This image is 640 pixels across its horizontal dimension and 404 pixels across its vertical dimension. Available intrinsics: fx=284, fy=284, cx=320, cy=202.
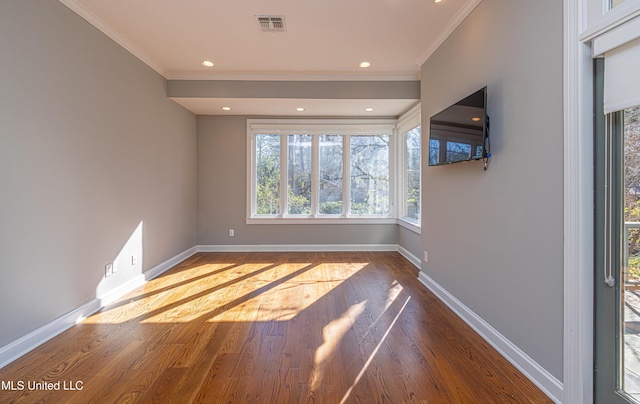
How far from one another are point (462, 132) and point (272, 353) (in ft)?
7.44

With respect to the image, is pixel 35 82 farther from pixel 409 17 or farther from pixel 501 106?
pixel 501 106

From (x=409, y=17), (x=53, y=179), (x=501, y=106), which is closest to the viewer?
(x=501, y=106)

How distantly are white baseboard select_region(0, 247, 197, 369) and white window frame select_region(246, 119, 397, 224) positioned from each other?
2.08 meters

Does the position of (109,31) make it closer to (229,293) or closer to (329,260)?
(229,293)

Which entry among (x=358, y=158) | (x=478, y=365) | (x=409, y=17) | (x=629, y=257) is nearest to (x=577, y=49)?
(x=629, y=257)

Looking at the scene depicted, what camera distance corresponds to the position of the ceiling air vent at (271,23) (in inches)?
104

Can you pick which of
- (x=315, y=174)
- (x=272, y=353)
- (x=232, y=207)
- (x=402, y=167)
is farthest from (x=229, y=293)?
(x=402, y=167)

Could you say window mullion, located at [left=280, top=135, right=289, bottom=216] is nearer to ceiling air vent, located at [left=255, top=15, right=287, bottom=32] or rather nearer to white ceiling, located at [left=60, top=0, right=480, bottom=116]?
white ceiling, located at [left=60, top=0, right=480, bottom=116]

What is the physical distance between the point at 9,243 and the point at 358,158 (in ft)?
14.5

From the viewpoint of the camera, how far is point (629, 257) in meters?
1.32

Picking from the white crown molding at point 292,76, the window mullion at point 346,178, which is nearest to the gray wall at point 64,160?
the white crown molding at point 292,76

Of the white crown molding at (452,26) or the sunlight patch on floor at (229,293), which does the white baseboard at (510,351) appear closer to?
the sunlight patch on floor at (229,293)

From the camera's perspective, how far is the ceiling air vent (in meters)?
2.63

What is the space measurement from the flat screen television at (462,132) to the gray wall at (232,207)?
244 cm
